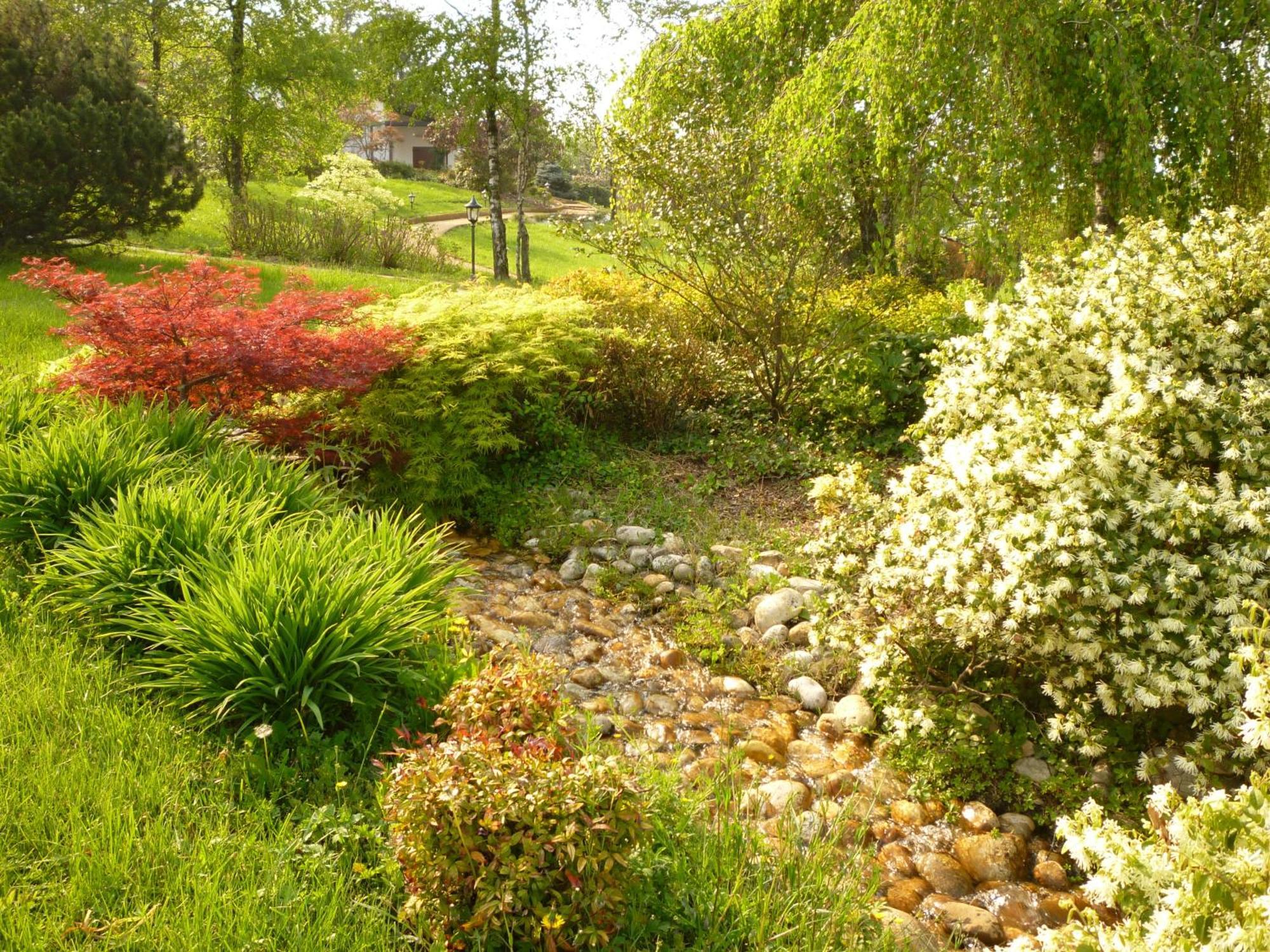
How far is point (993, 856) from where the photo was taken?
8.94 feet

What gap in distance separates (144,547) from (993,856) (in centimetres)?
327

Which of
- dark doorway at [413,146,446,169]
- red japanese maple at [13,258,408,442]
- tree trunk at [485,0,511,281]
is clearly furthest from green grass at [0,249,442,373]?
dark doorway at [413,146,446,169]

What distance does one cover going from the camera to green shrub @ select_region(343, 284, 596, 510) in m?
5.16

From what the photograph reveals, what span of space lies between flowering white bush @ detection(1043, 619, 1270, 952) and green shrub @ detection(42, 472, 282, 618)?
284 cm

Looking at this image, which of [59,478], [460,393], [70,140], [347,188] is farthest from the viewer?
[347,188]

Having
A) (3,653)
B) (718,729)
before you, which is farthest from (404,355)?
(718,729)

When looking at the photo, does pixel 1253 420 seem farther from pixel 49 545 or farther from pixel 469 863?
pixel 49 545

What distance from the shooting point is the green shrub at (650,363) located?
670 cm

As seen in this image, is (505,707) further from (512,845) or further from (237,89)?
(237,89)

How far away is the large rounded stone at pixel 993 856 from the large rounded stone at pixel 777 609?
1508mm

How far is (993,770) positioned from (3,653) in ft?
11.8

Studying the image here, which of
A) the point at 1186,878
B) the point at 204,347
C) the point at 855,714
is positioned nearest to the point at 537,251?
the point at 204,347

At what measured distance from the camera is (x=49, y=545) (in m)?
3.72

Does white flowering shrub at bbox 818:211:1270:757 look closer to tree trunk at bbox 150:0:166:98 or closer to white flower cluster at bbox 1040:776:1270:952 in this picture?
white flower cluster at bbox 1040:776:1270:952
